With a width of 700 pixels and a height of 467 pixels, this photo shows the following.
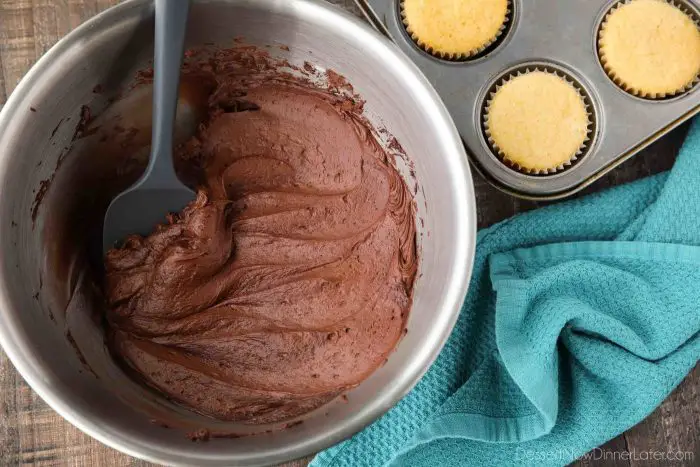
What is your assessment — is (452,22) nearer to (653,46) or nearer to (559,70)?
(559,70)

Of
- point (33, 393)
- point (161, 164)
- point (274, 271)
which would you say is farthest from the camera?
point (33, 393)

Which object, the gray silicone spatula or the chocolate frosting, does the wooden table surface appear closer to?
the chocolate frosting

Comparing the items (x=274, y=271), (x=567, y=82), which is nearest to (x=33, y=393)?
(x=274, y=271)

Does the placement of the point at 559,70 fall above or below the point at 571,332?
above

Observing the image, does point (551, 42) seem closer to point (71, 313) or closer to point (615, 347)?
point (615, 347)

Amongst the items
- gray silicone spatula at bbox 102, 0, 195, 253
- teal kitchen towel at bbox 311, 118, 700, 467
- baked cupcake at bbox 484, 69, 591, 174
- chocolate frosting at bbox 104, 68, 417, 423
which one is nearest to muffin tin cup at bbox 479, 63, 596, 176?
baked cupcake at bbox 484, 69, 591, 174

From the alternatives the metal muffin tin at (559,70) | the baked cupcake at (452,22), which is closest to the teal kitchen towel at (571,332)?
the metal muffin tin at (559,70)

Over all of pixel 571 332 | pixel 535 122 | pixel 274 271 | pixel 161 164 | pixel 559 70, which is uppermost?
pixel 161 164
